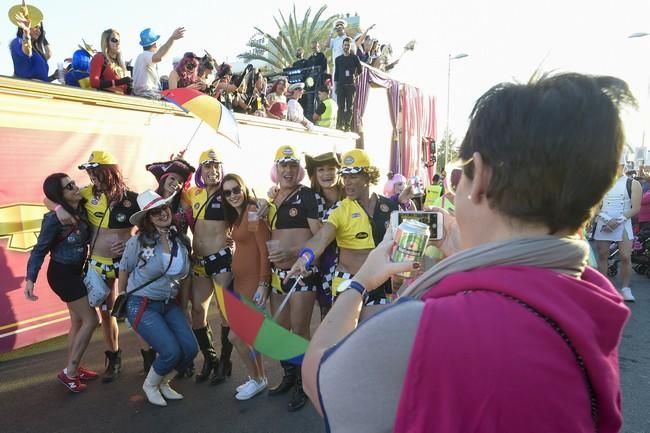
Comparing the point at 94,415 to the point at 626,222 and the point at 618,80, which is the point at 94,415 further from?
the point at 626,222

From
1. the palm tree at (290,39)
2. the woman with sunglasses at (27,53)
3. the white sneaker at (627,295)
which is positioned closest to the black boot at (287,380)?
the woman with sunglasses at (27,53)

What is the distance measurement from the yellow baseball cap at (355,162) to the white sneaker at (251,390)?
1930 millimetres

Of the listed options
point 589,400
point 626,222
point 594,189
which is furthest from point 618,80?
point 626,222

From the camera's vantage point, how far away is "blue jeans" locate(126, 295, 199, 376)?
333cm

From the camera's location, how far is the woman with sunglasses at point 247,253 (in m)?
3.68

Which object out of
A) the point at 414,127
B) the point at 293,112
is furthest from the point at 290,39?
the point at 293,112

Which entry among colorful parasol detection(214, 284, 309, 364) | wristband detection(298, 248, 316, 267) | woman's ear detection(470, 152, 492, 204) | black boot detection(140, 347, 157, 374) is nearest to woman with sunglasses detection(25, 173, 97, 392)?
black boot detection(140, 347, 157, 374)

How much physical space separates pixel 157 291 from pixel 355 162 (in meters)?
1.90

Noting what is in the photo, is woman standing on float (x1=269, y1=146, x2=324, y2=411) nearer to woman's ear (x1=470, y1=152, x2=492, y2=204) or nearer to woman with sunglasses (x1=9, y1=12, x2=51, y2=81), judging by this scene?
woman's ear (x1=470, y1=152, x2=492, y2=204)

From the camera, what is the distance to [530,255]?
0.73 meters

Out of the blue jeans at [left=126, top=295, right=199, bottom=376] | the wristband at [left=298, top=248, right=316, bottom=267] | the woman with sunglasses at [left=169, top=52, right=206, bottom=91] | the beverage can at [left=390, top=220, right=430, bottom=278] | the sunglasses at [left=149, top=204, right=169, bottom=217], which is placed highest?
the woman with sunglasses at [left=169, top=52, right=206, bottom=91]

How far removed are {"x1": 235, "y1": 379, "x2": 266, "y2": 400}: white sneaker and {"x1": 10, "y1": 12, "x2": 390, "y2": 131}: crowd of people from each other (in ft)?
12.7

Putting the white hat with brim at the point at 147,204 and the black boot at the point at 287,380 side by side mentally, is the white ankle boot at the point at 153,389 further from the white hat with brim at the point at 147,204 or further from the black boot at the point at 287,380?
the white hat with brim at the point at 147,204

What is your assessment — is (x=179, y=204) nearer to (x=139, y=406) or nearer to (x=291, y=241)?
(x=291, y=241)
